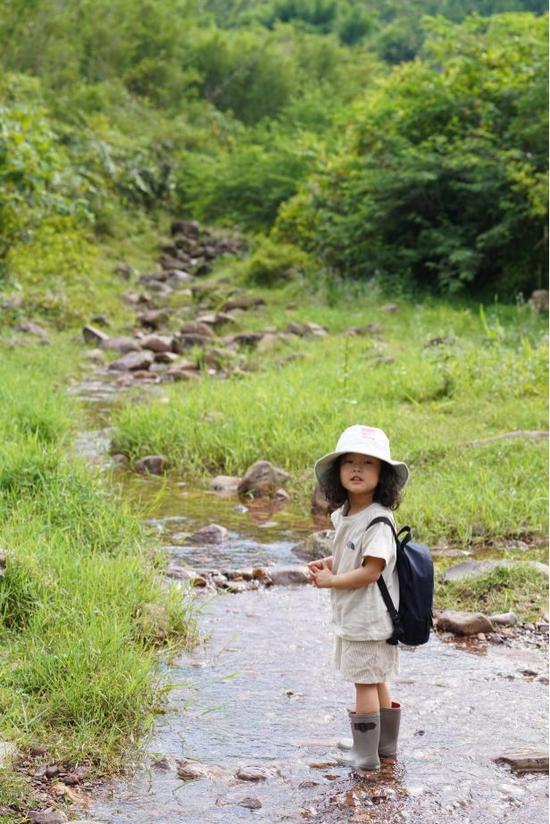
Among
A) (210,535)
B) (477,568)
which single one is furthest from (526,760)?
(210,535)

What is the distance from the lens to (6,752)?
123 inches

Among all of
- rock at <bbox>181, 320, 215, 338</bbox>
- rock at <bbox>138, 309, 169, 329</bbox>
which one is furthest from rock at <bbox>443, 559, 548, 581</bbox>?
rock at <bbox>138, 309, 169, 329</bbox>

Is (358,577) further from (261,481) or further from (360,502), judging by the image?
(261,481)

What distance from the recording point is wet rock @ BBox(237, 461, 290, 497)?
6.77 m

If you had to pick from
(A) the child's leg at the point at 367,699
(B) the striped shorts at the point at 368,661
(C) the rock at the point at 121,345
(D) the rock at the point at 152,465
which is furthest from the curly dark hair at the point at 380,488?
(C) the rock at the point at 121,345

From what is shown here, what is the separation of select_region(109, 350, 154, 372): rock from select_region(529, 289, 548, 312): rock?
198 inches

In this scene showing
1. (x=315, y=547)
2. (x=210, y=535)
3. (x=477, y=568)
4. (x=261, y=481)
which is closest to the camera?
(x=477, y=568)

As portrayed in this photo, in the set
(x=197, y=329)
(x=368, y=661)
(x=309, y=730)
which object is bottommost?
(x=309, y=730)

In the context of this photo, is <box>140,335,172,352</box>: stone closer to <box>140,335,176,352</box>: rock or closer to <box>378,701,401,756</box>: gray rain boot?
<box>140,335,176,352</box>: rock

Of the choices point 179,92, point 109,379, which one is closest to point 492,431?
point 109,379

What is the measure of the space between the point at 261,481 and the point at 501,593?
219 cm

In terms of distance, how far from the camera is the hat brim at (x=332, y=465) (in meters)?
3.27

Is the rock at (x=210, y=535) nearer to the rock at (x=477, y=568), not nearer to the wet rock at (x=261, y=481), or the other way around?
the wet rock at (x=261, y=481)

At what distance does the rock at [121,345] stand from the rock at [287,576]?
7280 millimetres
